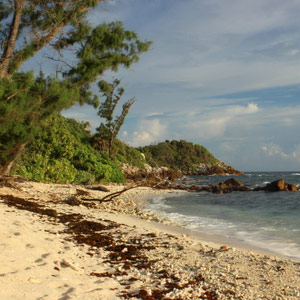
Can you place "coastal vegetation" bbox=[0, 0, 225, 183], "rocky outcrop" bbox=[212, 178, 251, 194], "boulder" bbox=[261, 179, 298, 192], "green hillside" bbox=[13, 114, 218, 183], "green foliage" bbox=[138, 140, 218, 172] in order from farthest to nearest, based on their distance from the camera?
"green foliage" bbox=[138, 140, 218, 172] → "boulder" bbox=[261, 179, 298, 192] → "rocky outcrop" bbox=[212, 178, 251, 194] → "green hillside" bbox=[13, 114, 218, 183] → "coastal vegetation" bbox=[0, 0, 225, 183]

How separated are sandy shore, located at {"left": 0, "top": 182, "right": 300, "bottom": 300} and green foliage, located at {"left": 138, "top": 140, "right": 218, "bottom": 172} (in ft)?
205

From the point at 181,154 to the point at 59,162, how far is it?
60259mm

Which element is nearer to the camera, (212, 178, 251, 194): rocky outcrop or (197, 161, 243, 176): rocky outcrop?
(212, 178, 251, 194): rocky outcrop

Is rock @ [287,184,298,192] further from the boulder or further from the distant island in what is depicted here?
the distant island

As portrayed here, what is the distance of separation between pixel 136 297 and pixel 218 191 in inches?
771

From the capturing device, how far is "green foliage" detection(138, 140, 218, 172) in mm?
70000

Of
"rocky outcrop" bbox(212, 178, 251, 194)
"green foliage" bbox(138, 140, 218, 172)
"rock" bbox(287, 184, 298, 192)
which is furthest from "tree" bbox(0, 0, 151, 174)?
"green foliage" bbox(138, 140, 218, 172)

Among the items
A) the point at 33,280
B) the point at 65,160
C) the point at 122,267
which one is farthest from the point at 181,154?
the point at 33,280

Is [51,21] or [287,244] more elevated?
[51,21]

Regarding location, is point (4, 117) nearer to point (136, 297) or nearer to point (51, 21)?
point (51, 21)

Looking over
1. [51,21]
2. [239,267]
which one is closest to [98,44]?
[51,21]

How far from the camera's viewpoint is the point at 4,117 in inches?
339

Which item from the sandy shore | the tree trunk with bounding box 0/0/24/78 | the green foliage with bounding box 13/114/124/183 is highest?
the tree trunk with bounding box 0/0/24/78

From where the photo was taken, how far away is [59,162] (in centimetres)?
1767
